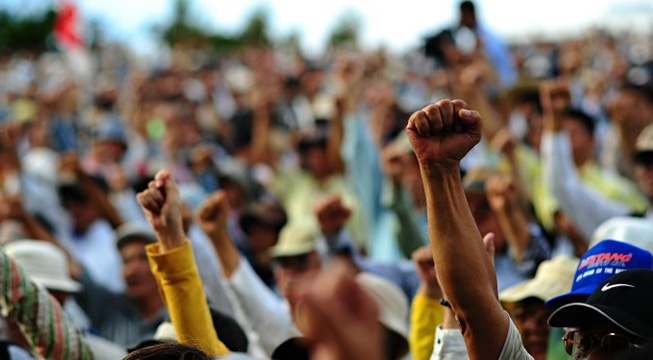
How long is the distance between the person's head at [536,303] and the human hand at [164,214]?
115 centimetres

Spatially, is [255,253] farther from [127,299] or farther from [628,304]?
[628,304]

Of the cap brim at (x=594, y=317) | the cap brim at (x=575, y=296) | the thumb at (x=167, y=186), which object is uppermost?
the thumb at (x=167, y=186)

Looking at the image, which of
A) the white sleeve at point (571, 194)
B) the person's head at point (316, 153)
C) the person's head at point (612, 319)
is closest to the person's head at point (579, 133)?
the white sleeve at point (571, 194)

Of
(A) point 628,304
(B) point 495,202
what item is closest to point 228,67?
(B) point 495,202

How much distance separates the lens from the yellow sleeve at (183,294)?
3012mm

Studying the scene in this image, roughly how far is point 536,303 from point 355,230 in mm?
3352

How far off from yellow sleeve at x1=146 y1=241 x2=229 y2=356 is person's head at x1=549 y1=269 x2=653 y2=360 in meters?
1.14

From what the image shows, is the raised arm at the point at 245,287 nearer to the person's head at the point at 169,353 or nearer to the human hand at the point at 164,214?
the human hand at the point at 164,214

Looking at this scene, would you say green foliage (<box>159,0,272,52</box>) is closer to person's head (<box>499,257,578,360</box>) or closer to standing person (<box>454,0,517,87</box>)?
standing person (<box>454,0,517,87</box>)

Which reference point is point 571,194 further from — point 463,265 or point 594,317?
point 463,265

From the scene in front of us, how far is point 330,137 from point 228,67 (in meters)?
14.2

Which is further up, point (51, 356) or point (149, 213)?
point (149, 213)

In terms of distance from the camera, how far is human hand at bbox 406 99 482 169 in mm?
2117

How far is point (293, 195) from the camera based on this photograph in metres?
7.94
